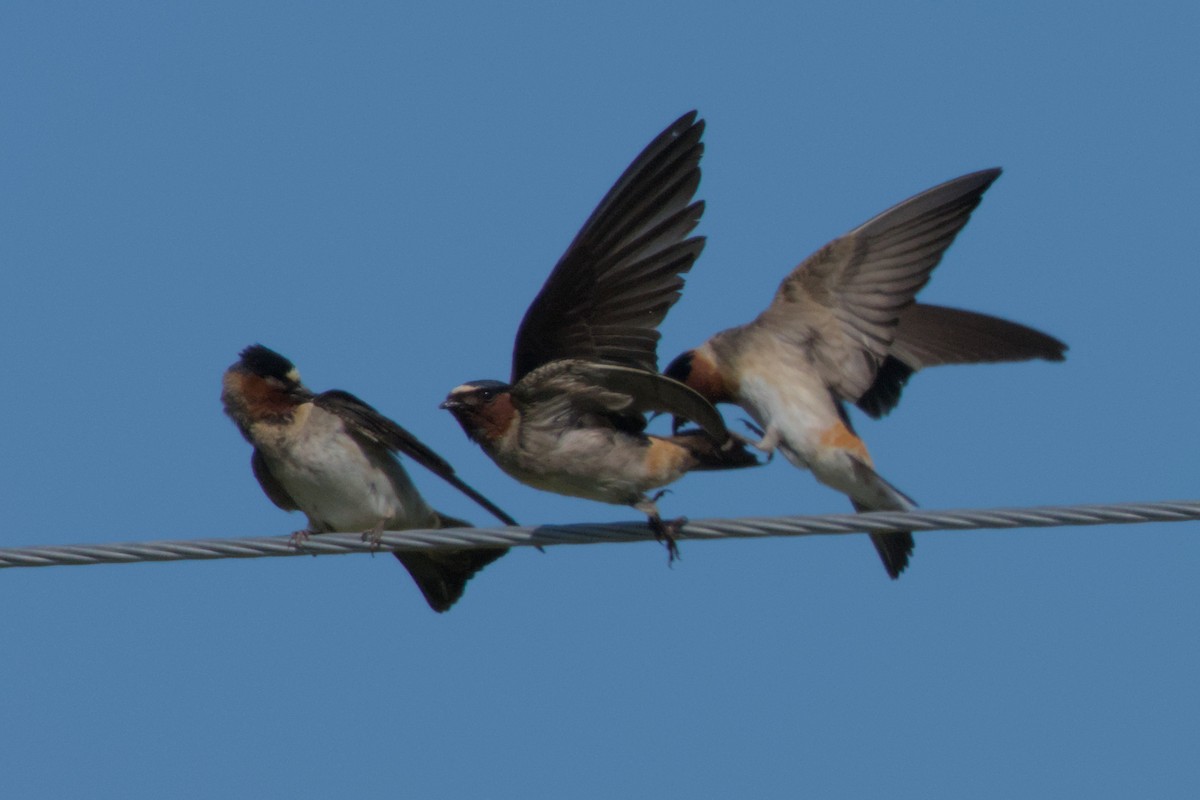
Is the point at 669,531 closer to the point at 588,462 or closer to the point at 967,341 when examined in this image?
the point at 588,462

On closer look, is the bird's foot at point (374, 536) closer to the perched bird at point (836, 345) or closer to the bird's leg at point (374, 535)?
the bird's leg at point (374, 535)

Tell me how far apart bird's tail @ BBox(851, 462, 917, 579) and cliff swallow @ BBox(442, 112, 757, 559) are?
641 mm

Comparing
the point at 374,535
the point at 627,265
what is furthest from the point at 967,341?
the point at 374,535

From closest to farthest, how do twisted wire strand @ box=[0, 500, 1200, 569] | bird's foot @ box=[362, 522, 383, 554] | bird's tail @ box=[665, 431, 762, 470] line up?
twisted wire strand @ box=[0, 500, 1200, 569] → bird's foot @ box=[362, 522, 383, 554] → bird's tail @ box=[665, 431, 762, 470]

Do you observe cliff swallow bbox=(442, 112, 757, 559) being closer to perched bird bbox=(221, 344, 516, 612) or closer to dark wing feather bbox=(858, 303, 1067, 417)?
perched bird bbox=(221, 344, 516, 612)

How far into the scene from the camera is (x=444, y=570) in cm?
656

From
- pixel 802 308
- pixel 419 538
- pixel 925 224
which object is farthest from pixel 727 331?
pixel 419 538

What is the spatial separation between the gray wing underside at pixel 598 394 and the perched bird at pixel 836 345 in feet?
3.46

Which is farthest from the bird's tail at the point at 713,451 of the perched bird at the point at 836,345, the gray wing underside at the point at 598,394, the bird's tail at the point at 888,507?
the bird's tail at the point at 888,507

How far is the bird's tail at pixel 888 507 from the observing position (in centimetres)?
644

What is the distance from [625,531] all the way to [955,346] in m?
2.98

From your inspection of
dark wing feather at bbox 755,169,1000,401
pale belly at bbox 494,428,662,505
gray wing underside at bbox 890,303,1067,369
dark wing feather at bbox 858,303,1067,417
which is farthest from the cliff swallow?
gray wing underside at bbox 890,303,1067,369

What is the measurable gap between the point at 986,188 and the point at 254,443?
2.80m

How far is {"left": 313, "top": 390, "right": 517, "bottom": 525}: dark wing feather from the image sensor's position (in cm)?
592
